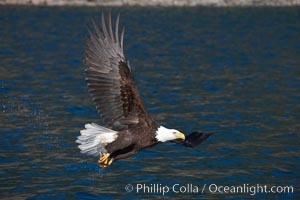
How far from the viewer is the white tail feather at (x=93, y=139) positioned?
984 cm

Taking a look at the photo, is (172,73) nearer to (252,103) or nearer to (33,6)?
(252,103)

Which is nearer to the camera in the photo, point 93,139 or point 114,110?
point 93,139

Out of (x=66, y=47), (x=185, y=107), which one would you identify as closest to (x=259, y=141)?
(x=185, y=107)

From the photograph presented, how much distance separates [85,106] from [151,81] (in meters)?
3.79

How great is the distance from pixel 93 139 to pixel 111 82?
724 mm

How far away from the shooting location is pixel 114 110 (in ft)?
32.9

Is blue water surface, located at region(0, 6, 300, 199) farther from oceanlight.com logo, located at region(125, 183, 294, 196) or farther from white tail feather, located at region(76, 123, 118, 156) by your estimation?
white tail feather, located at region(76, 123, 118, 156)

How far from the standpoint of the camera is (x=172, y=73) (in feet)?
72.3

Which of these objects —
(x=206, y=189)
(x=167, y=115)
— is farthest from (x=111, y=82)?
(x=167, y=115)

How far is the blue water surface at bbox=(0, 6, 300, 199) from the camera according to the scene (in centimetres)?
1145

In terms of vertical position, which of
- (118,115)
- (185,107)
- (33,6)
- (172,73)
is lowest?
(118,115)

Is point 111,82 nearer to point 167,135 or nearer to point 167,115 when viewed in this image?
point 167,135

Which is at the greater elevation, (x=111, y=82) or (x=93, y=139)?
(x=111, y=82)

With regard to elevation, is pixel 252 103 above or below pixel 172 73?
below
